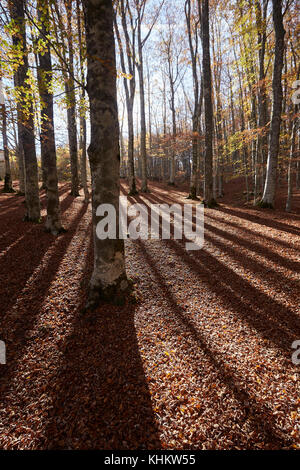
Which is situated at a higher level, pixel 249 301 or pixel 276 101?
pixel 276 101

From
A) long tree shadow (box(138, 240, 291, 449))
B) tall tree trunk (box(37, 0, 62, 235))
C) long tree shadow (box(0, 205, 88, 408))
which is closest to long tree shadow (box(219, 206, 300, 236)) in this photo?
long tree shadow (box(138, 240, 291, 449))

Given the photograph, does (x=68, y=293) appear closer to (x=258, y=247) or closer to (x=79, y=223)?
(x=79, y=223)

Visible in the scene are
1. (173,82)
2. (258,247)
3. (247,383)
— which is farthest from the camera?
(173,82)

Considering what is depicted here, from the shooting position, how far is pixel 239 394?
2.33m

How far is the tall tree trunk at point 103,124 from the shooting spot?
3064 mm

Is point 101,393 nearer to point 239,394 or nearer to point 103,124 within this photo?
point 239,394

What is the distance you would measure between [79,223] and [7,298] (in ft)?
15.3

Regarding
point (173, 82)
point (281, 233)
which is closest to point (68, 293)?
point (281, 233)

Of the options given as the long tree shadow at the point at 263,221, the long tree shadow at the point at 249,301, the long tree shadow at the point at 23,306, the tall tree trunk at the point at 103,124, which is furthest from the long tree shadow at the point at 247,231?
the long tree shadow at the point at 23,306

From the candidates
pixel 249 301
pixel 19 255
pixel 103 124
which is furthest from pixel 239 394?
pixel 19 255

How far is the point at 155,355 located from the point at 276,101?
11.2 meters

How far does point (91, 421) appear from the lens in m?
2.12

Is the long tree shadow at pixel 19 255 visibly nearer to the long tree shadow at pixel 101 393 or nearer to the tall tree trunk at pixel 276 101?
the long tree shadow at pixel 101 393

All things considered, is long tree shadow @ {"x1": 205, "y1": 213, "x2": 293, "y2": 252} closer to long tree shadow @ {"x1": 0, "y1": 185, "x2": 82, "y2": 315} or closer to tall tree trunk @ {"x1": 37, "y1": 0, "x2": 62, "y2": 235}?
long tree shadow @ {"x1": 0, "y1": 185, "x2": 82, "y2": 315}
